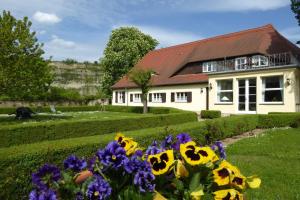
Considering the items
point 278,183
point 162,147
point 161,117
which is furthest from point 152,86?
point 162,147

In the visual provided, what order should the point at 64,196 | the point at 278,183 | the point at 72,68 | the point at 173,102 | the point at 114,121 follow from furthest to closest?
the point at 72,68, the point at 173,102, the point at 114,121, the point at 278,183, the point at 64,196

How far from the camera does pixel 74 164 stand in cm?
275

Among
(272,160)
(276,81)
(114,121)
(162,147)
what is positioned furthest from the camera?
(276,81)

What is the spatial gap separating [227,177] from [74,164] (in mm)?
1242

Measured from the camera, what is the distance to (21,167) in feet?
20.1

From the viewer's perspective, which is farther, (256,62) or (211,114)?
(256,62)

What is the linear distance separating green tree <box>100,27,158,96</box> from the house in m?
7.70

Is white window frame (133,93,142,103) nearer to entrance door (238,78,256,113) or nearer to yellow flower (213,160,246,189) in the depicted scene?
entrance door (238,78,256,113)

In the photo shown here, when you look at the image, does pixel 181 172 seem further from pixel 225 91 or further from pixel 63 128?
pixel 225 91

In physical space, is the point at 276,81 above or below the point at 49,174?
above

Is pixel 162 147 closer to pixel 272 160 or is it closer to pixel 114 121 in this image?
pixel 272 160

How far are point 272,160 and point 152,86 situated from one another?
88.5 feet

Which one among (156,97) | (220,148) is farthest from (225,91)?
(220,148)

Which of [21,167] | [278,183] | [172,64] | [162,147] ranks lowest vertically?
[278,183]
